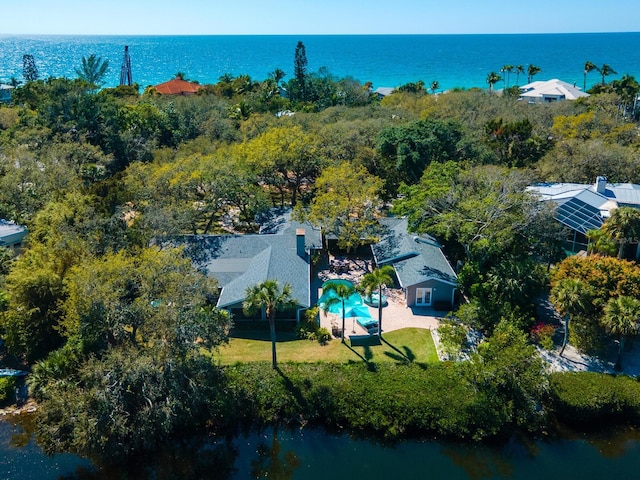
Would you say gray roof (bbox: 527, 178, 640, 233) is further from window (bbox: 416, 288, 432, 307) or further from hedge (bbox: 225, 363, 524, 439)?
hedge (bbox: 225, 363, 524, 439)

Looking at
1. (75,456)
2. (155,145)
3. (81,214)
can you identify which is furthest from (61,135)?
(75,456)

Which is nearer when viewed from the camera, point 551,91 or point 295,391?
point 295,391

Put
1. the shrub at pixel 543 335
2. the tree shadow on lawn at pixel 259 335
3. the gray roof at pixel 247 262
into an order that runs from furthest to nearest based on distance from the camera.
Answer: the gray roof at pixel 247 262 < the tree shadow on lawn at pixel 259 335 < the shrub at pixel 543 335

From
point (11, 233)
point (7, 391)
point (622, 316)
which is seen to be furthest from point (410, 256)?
point (11, 233)


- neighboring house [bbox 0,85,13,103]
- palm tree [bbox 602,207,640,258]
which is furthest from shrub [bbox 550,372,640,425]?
neighboring house [bbox 0,85,13,103]

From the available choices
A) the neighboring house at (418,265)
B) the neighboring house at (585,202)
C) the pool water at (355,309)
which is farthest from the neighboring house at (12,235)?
the neighboring house at (585,202)

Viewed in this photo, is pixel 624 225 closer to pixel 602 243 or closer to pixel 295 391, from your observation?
pixel 602 243

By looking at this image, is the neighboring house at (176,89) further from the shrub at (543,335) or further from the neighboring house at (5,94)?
the shrub at (543,335)
